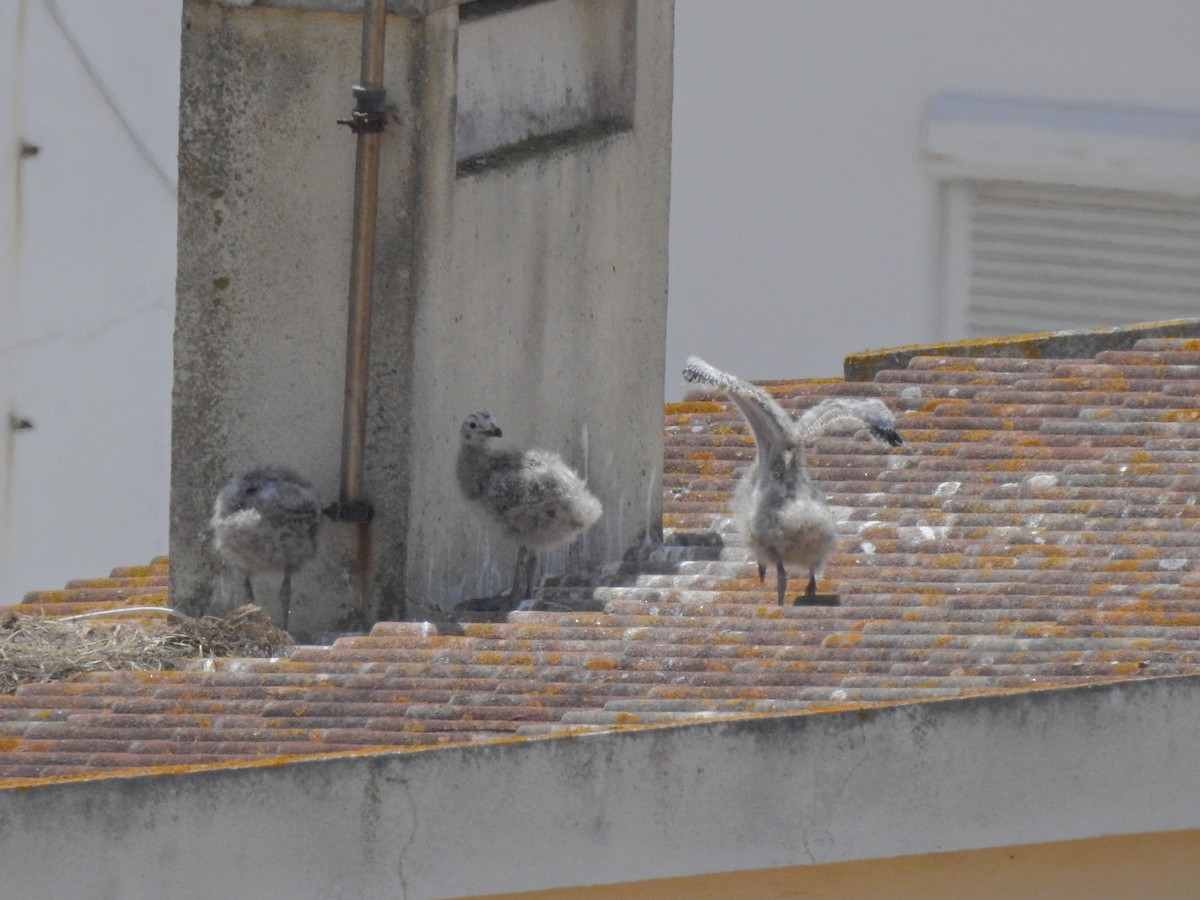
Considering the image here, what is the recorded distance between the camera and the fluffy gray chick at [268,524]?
1051 centimetres

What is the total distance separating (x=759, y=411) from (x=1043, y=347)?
3563 millimetres

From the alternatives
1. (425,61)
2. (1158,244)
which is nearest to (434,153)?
(425,61)

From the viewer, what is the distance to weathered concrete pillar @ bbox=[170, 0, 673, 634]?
10.8 m

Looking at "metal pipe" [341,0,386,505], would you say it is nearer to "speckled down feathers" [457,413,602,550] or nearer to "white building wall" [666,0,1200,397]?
"speckled down feathers" [457,413,602,550]

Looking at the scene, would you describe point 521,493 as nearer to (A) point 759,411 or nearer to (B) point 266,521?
(B) point 266,521

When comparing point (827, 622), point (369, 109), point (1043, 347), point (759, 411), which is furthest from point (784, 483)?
point (1043, 347)

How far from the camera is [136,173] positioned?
72.7 feet

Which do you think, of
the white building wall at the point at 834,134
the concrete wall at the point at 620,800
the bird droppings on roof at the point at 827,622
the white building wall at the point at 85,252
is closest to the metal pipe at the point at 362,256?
the bird droppings on roof at the point at 827,622

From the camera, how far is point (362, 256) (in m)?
10.7

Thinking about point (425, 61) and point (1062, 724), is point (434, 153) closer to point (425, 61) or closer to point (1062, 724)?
point (425, 61)

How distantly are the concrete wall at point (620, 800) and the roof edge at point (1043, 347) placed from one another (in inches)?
189

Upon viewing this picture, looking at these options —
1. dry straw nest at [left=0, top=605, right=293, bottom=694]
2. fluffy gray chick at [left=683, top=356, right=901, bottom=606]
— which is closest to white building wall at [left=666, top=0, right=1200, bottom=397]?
dry straw nest at [left=0, top=605, right=293, bottom=694]

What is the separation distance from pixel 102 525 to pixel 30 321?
1414mm

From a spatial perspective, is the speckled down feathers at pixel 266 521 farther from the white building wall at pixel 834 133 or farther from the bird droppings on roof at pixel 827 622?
the white building wall at pixel 834 133
